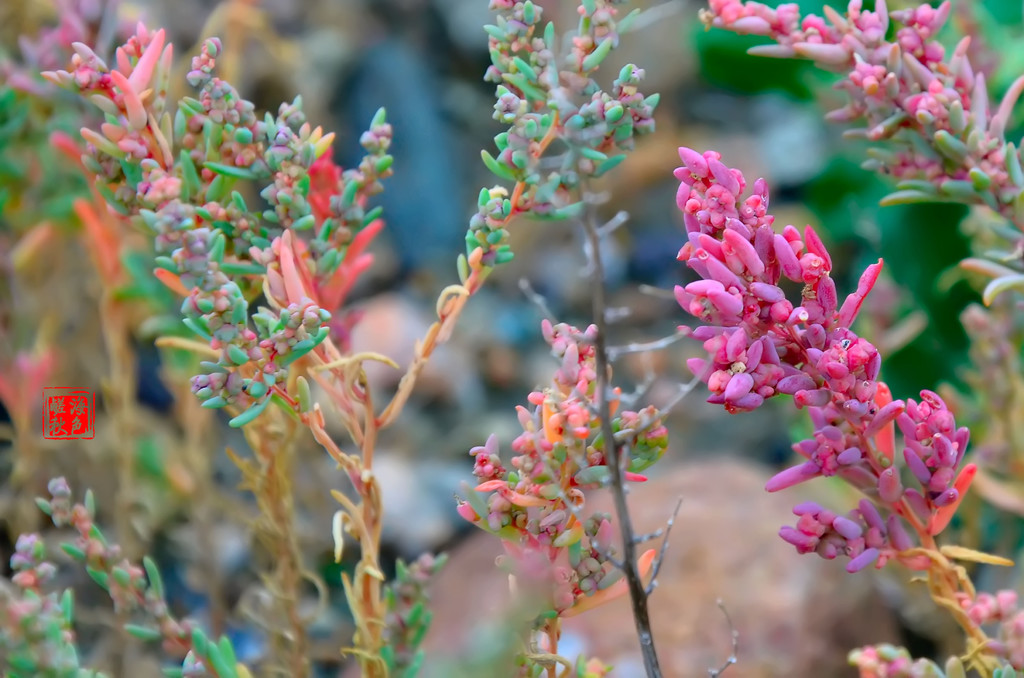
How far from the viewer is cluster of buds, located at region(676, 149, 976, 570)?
0.41 meters

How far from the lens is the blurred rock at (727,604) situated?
0.89 metres

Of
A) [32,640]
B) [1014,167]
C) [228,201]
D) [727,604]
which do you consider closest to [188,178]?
[228,201]

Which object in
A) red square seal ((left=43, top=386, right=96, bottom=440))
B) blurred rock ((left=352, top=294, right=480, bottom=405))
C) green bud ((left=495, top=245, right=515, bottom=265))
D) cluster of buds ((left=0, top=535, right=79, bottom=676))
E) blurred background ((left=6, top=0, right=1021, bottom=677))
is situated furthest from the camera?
blurred rock ((left=352, top=294, right=480, bottom=405))

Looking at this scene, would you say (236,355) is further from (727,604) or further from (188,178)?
(727,604)

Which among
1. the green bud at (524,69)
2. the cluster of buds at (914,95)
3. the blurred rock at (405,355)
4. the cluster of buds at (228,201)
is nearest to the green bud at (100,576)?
the cluster of buds at (228,201)

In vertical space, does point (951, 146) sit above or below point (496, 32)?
below

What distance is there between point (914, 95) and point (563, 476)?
0.99 feet

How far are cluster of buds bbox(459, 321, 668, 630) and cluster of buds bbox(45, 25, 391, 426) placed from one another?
0.11m

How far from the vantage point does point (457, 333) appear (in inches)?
69.2

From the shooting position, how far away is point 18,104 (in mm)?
768

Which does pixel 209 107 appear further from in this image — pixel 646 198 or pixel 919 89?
pixel 646 198

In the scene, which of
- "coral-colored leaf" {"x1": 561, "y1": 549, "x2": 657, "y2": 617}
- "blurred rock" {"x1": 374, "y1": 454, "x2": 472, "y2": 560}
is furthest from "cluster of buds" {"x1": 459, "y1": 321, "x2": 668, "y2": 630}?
"blurred rock" {"x1": 374, "y1": 454, "x2": 472, "y2": 560}

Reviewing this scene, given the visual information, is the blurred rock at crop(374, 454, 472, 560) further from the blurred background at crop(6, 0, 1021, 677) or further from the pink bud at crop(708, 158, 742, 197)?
the pink bud at crop(708, 158, 742, 197)

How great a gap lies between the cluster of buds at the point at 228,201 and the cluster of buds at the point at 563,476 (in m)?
0.11
